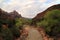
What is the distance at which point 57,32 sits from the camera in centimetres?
4338

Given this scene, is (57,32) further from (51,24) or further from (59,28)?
(51,24)

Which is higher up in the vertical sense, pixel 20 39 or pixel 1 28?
pixel 1 28

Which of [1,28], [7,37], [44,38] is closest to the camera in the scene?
[7,37]

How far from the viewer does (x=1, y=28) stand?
3941 centimetres

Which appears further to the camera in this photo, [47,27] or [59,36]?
[47,27]

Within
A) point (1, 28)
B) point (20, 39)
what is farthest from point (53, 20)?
point (1, 28)

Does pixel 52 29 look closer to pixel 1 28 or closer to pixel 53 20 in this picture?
pixel 53 20

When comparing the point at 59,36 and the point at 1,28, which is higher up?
the point at 1,28

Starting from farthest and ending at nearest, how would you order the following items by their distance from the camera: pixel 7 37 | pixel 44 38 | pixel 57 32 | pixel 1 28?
pixel 44 38, pixel 57 32, pixel 1 28, pixel 7 37

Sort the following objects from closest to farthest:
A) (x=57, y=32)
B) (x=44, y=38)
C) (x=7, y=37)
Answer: (x=7, y=37), (x=57, y=32), (x=44, y=38)

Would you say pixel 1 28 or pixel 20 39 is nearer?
pixel 1 28

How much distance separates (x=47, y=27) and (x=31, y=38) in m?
4.17

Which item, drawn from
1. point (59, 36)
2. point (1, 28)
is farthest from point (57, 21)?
point (1, 28)

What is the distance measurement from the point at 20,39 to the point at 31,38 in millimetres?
3797
